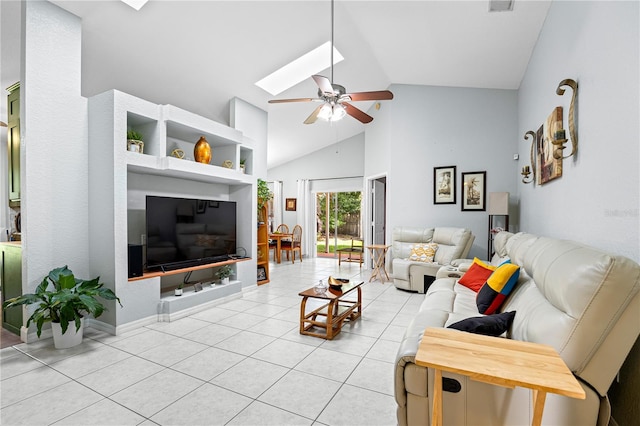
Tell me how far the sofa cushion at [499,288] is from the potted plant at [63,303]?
3.24 meters

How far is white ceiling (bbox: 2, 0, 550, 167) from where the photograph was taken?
3.24 meters

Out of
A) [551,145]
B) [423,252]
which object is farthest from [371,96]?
[423,252]

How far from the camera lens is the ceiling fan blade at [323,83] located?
284 centimetres

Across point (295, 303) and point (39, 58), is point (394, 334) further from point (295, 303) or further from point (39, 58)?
point (39, 58)

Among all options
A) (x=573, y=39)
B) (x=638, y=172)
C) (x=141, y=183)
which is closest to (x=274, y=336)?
(x=141, y=183)

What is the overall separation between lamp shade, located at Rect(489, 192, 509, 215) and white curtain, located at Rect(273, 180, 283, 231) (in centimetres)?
585

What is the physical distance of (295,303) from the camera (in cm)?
418

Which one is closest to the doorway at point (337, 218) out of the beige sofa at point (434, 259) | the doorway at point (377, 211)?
the doorway at point (377, 211)

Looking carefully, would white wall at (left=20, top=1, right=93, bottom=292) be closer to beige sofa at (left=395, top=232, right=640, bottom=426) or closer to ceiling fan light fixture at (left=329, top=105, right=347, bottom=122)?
ceiling fan light fixture at (left=329, top=105, right=347, bottom=122)

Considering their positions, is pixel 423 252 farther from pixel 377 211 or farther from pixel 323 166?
pixel 323 166

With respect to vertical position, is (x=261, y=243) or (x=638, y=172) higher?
(x=638, y=172)

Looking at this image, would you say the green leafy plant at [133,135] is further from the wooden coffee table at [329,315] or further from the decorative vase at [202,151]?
the wooden coffee table at [329,315]

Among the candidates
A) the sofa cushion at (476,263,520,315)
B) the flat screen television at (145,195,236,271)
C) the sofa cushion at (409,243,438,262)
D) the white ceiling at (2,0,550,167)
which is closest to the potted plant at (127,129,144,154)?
the flat screen television at (145,195,236,271)

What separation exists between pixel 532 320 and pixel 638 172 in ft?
3.05
